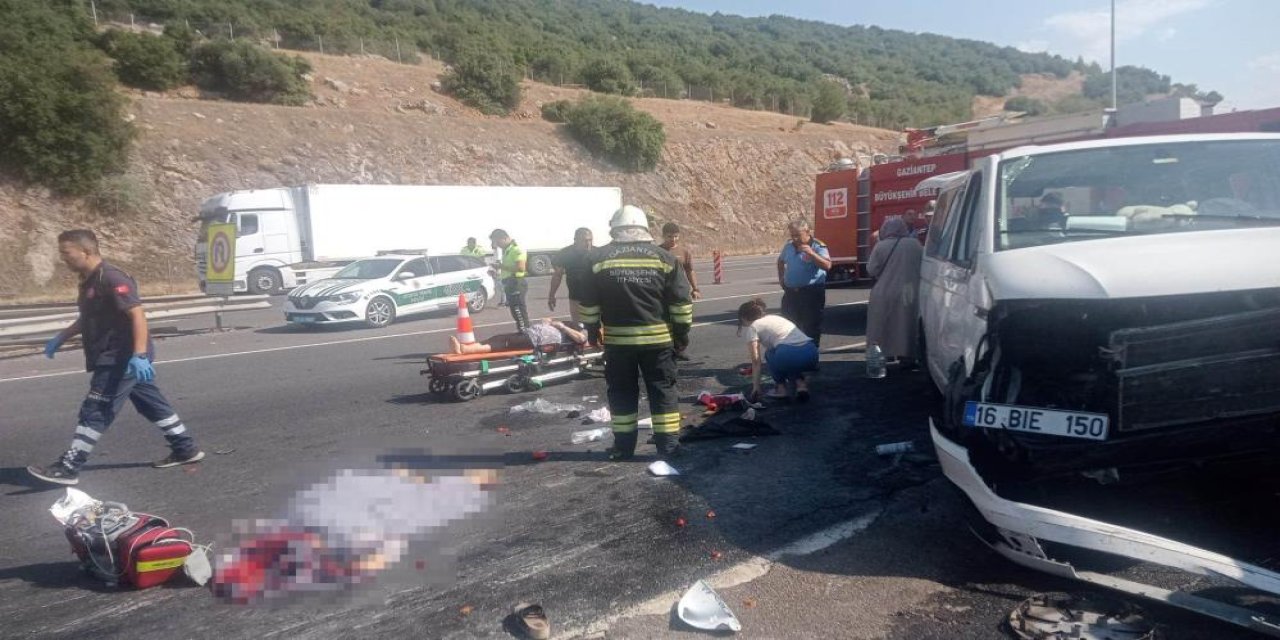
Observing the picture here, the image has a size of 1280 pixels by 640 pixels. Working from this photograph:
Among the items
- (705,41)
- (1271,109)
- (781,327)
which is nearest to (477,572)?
(781,327)

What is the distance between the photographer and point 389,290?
17.1 metres

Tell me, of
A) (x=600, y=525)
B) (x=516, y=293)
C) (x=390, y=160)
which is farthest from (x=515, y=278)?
(x=390, y=160)

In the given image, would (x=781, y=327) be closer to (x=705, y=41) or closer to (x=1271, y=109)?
(x=1271, y=109)

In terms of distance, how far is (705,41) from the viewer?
106 m

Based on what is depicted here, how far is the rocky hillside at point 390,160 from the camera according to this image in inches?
1178

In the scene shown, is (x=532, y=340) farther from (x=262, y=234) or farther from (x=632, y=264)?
(x=262, y=234)

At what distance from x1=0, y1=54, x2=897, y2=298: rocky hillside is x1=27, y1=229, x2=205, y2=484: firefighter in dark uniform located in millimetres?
24887

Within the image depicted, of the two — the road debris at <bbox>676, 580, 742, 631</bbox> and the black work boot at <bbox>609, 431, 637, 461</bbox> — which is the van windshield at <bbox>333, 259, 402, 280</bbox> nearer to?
the black work boot at <bbox>609, 431, 637, 461</bbox>

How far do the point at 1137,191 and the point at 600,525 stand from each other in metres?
3.56

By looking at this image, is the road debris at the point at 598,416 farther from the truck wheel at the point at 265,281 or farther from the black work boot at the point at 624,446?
the truck wheel at the point at 265,281

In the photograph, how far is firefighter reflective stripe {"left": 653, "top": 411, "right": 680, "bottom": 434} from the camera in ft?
20.1

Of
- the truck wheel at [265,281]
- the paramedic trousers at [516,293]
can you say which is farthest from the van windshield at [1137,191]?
the truck wheel at [265,281]

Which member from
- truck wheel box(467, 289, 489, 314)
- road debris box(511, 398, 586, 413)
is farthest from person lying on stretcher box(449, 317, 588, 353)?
truck wheel box(467, 289, 489, 314)

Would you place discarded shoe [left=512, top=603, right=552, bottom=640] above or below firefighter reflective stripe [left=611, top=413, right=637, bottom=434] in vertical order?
below
